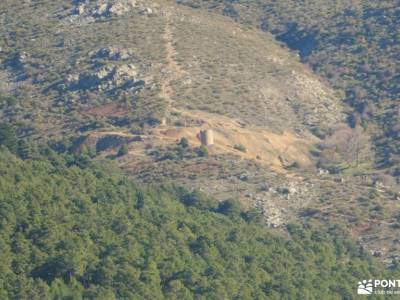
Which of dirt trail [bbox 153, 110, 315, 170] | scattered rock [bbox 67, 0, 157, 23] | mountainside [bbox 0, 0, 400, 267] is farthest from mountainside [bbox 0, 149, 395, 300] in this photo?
scattered rock [bbox 67, 0, 157, 23]

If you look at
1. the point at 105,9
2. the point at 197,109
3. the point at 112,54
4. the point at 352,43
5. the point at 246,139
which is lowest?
the point at 352,43

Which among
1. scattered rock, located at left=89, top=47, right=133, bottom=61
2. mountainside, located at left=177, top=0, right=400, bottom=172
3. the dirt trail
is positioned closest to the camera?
the dirt trail

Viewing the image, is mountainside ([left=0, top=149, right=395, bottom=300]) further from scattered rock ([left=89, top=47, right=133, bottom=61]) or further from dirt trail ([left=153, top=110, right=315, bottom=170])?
scattered rock ([left=89, top=47, right=133, bottom=61])

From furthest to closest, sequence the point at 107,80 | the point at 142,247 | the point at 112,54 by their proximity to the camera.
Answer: the point at 112,54 < the point at 107,80 < the point at 142,247

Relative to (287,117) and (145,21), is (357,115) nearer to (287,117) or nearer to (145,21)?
(287,117)

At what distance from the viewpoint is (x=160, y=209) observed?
92.0 metres

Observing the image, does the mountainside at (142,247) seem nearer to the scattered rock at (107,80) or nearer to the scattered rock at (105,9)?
the scattered rock at (107,80)

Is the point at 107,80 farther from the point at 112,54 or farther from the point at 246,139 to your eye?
the point at 246,139

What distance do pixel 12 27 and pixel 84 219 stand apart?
5380cm

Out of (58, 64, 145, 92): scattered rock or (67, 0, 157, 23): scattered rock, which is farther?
(67, 0, 157, 23): scattered rock

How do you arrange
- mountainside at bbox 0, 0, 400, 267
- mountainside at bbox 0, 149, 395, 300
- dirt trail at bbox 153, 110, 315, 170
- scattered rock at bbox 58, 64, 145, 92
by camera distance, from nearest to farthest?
mountainside at bbox 0, 149, 395, 300 → mountainside at bbox 0, 0, 400, 267 → dirt trail at bbox 153, 110, 315, 170 → scattered rock at bbox 58, 64, 145, 92

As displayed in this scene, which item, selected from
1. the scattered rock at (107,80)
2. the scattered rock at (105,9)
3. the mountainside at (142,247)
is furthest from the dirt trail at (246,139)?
the scattered rock at (105,9)

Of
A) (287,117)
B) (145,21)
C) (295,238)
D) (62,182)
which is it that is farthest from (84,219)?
(145,21)

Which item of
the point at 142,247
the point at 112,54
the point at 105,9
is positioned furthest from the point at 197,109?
the point at 142,247
